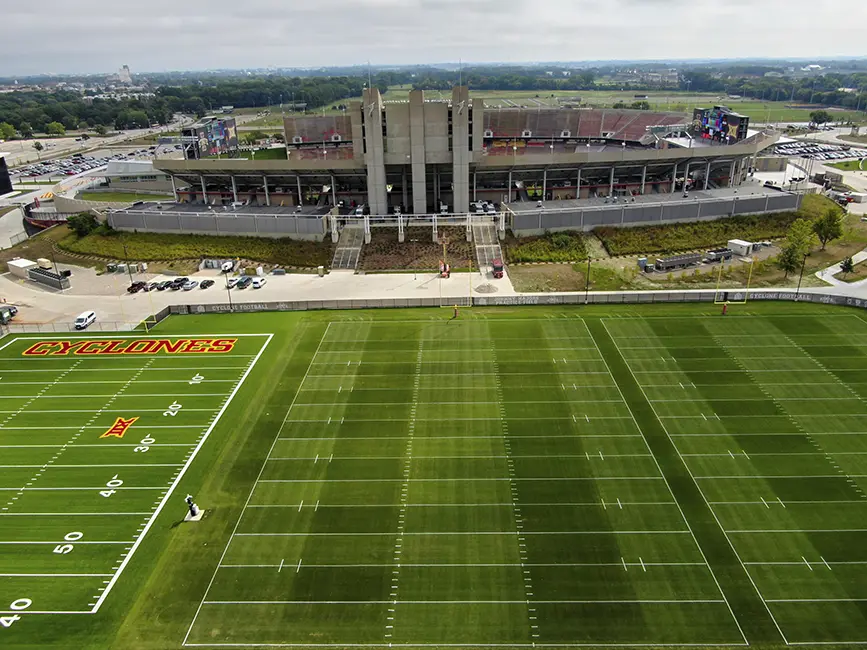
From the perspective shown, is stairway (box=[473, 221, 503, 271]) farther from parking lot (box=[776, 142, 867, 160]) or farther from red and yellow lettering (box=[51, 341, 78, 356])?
parking lot (box=[776, 142, 867, 160])

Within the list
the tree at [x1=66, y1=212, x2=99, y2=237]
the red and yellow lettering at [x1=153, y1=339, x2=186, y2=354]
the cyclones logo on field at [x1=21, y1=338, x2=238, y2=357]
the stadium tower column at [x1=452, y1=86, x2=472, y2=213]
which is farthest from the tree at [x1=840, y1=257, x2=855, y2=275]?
the tree at [x1=66, y1=212, x2=99, y2=237]

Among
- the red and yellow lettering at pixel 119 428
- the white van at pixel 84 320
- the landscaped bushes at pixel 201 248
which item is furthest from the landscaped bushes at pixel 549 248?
the white van at pixel 84 320

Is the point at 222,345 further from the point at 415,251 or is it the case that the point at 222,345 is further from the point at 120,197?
the point at 120,197

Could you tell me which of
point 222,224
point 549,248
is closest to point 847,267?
point 549,248

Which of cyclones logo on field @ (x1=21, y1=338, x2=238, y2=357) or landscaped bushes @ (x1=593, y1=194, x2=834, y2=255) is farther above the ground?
landscaped bushes @ (x1=593, y1=194, x2=834, y2=255)

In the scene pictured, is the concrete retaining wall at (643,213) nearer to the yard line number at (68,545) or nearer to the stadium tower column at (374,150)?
the stadium tower column at (374,150)

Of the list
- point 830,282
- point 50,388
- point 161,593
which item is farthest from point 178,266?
point 830,282

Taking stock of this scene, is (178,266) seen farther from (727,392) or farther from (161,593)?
(727,392)
